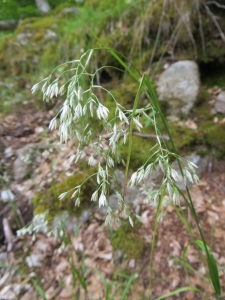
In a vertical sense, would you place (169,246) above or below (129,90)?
below

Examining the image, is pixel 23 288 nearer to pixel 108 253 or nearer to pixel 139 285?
pixel 108 253

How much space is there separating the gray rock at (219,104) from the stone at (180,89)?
275mm

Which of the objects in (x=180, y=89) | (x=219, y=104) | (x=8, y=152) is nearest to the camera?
(x=219, y=104)

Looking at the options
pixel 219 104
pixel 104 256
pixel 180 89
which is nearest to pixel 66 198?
pixel 104 256

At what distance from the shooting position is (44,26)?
623 centimetres

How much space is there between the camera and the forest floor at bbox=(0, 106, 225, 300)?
1.94 m

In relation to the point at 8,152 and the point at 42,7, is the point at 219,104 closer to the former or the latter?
the point at 8,152

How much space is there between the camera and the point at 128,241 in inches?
89.0

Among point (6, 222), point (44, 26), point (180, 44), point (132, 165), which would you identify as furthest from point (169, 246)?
point (44, 26)

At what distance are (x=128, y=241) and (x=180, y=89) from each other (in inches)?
82.8

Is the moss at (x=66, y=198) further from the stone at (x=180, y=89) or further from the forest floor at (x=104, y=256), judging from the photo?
the stone at (x=180, y=89)

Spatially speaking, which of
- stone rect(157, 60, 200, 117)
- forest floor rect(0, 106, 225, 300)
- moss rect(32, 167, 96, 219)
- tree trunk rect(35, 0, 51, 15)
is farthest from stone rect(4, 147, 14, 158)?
tree trunk rect(35, 0, 51, 15)

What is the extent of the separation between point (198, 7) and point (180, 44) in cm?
52

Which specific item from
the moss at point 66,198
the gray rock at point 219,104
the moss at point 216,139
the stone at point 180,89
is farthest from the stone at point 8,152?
the gray rock at point 219,104
